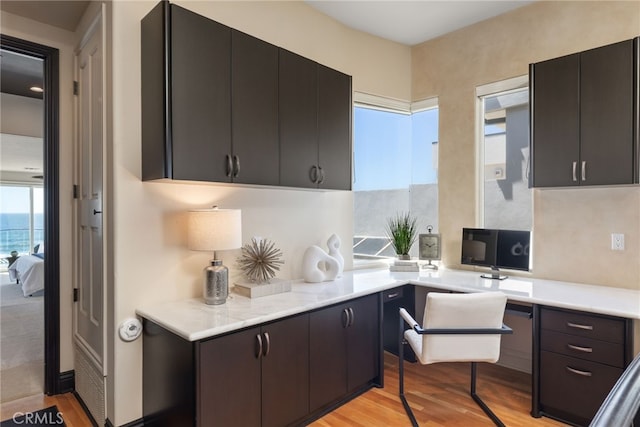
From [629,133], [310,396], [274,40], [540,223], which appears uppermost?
[274,40]

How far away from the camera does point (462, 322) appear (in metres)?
2.16

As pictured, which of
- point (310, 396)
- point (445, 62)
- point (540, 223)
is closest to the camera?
point (310, 396)

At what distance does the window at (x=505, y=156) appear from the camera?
3.17 m

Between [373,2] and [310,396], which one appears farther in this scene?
[373,2]

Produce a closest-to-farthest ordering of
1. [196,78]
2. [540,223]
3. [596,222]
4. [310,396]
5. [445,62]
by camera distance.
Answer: [196,78], [310,396], [596,222], [540,223], [445,62]

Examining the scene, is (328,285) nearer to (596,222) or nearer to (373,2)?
(596,222)

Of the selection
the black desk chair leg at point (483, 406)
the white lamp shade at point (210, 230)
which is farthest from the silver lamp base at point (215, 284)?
the black desk chair leg at point (483, 406)

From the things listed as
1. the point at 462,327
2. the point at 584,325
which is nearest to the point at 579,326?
the point at 584,325

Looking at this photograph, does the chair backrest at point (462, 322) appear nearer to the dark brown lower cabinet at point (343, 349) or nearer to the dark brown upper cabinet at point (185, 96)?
the dark brown lower cabinet at point (343, 349)

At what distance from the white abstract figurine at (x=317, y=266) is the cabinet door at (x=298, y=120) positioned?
524 millimetres

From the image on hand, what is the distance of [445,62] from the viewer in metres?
3.58

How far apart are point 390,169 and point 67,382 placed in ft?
10.6

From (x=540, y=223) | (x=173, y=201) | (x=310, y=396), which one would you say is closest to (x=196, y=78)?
(x=173, y=201)

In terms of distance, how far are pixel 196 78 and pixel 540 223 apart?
276 centimetres
